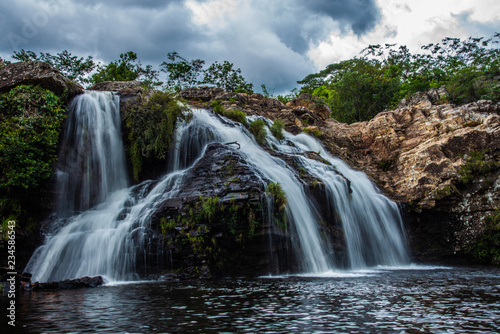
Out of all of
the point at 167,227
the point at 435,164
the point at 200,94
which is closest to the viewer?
the point at 167,227

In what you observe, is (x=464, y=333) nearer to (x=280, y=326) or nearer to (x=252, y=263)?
(x=280, y=326)

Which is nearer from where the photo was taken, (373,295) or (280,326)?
(280,326)

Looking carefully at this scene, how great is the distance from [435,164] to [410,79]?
99.8ft

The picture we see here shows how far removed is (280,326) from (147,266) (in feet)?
22.1

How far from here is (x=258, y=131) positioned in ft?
57.2

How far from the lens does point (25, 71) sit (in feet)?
44.6

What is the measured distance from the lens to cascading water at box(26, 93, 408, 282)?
383 inches

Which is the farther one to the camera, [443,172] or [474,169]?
[443,172]

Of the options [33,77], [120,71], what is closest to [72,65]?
[120,71]

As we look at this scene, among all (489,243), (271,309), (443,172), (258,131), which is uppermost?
(258,131)

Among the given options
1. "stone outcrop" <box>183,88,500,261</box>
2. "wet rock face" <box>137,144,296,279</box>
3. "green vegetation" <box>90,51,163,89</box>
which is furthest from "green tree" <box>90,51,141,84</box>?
"wet rock face" <box>137,144,296,279</box>

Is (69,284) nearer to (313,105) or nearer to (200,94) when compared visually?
(200,94)

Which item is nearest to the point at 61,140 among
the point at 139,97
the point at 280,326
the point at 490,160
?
the point at 139,97

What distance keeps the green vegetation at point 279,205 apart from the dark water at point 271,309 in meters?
3.26
